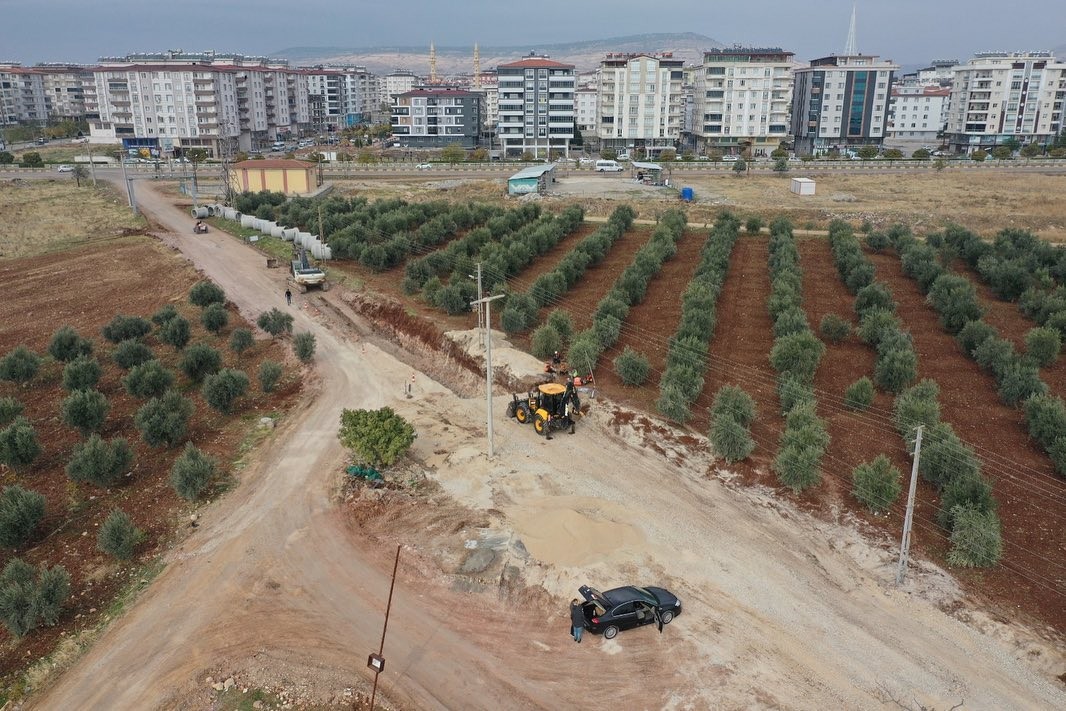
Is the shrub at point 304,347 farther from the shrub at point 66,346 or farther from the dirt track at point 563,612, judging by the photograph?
the dirt track at point 563,612

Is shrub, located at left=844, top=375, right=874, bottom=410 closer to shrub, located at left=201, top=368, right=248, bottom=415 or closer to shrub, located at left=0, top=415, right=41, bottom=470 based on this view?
shrub, located at left=201, top=368, right=248, bottom=415

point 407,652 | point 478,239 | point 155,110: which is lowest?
point 407,652

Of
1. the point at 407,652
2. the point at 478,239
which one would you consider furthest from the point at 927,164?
the point at 407,652

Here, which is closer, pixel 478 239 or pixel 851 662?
pixel 851 662

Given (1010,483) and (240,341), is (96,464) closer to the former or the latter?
(240,341)

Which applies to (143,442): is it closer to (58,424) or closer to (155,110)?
(58,424)

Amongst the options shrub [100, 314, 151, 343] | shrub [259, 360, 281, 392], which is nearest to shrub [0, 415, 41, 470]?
shrub [259, 360, 281, 392]
